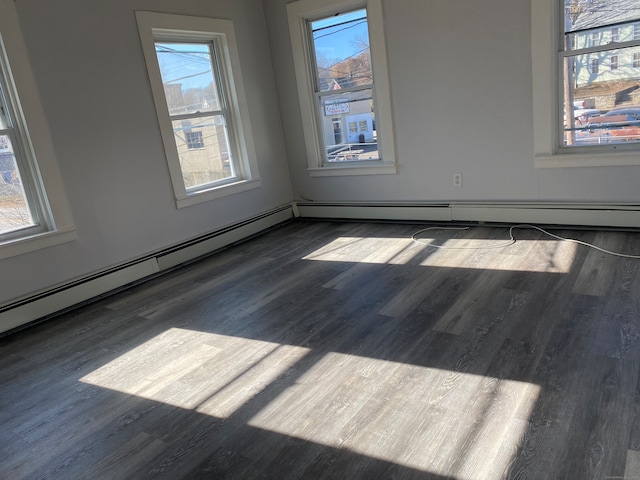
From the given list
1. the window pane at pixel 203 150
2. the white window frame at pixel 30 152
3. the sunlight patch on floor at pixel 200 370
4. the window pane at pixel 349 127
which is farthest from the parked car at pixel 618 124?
the white window frame at pixel 30 152

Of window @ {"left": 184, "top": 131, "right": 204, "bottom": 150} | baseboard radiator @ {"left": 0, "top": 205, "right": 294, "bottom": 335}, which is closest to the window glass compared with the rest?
baseboard radiator @ {"left": 0, "top": 205, "right": 294, "bottom": 335}

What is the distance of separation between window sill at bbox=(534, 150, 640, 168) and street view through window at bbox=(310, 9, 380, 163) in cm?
156

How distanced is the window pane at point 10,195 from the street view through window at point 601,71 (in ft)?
13.4

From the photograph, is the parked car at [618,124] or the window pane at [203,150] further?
the window pane at [203,150]

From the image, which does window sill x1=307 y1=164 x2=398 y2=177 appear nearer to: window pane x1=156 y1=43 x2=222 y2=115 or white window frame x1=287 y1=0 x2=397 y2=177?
white window frame x1=287 y1=0 x2=397 y2=177

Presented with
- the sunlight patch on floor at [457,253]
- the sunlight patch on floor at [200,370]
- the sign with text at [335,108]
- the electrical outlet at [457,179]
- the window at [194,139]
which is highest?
the sign with text at [335,108]

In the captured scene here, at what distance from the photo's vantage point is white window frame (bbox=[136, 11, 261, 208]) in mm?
3988

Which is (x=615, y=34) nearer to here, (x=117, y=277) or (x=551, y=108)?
(x=551, y=108)

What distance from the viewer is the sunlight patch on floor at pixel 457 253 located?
3.28m

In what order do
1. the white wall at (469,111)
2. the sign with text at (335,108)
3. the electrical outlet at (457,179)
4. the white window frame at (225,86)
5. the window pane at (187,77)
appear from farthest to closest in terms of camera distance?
the sign with text at (335,108) < the electrical outlet at (457,179) < the window pane at (187,77) < the white window frame at (225,86) < the white wall at (469,111)

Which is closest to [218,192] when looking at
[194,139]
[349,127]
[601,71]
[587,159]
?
[194,139]

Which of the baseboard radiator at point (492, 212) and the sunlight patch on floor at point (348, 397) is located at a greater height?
the baseboard radiator at point (492, 212)

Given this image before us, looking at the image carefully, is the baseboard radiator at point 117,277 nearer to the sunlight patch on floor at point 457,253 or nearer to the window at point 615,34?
the sunlight patch on floor at point 457,253

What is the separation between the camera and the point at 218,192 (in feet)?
15.0
